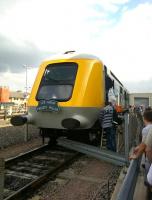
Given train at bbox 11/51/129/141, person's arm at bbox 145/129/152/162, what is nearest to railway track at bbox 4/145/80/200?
train at bbox 11/51/129/141

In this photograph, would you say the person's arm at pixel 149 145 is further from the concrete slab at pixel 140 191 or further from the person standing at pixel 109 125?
the person standing at pixel 109 125

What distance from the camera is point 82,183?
7.15m

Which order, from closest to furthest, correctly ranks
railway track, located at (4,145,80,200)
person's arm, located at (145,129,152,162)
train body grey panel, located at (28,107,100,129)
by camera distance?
person's arm, located at (145,129,152,162) → railway track, located at (4,145,80,200) → train body grey panel, located at (28,107,100,129)

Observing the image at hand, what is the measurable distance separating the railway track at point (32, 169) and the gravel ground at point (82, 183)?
19cm

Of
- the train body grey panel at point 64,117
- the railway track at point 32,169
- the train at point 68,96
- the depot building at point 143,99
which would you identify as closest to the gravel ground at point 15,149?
the railway track at point 32,169

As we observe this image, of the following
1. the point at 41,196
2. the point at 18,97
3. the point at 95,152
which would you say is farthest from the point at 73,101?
the point at 18,97

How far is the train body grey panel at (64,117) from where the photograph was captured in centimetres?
991

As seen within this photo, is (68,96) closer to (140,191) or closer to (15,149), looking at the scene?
(15,149)

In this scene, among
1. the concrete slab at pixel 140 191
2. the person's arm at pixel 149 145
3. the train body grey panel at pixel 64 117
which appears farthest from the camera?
the train body grey panel at pixel 64 117

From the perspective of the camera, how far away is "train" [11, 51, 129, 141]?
9.99m

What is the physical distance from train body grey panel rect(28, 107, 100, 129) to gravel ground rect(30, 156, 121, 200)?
138 centimetres

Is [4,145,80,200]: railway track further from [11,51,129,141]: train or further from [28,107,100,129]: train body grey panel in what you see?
[28,107,100,129]: train body grey panel

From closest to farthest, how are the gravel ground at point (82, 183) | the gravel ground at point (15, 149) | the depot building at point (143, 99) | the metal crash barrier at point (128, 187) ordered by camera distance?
1. the metal crash barrier at point (128, 187)
2. the gravel ground at point (82, 183)
3. the gravel ground at point (15, 149)
4. the depot building at point (143, 99)

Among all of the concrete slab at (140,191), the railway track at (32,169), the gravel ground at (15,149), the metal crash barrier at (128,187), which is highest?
the metal crash barrier at (128,187)
